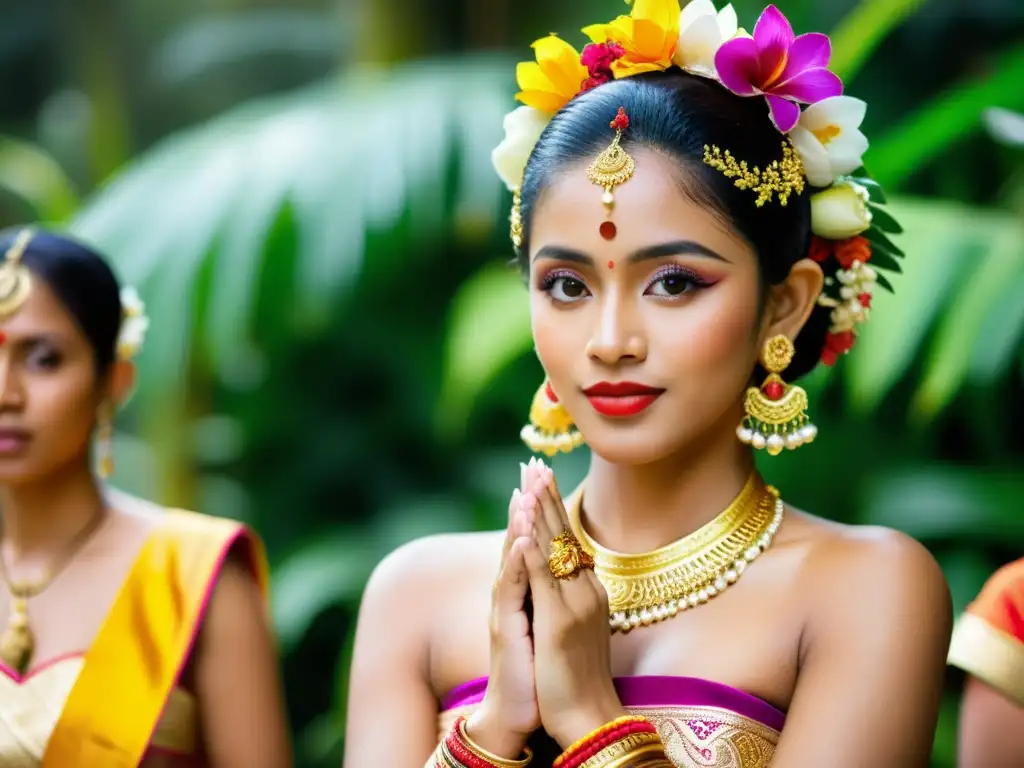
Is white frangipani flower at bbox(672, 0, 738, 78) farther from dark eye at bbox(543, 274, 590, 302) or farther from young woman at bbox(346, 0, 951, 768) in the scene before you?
dark eye at bbox(543, 274, 590, 302)

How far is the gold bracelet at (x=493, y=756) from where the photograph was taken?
1.62 meters

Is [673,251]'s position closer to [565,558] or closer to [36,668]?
[565,558]

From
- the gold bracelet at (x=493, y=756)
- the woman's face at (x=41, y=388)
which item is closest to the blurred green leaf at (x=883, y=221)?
the gold bracelet at (x=493, y=756)

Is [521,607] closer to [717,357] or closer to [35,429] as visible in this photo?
[717,357]

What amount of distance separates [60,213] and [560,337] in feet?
9.02

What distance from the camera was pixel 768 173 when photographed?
171cm

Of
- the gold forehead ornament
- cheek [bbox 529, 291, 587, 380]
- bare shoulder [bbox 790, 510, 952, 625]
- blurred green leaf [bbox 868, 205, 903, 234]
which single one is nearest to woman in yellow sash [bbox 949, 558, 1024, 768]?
bare shoulder [bbox 790, 510, 952, 625]

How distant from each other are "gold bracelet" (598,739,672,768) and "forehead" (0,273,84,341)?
1284 mm

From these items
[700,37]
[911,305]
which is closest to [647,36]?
[700,37]

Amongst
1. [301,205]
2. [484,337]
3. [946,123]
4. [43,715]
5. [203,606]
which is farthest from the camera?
[301,205]

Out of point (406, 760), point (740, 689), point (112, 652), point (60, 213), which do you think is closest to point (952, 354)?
point (740, 689)

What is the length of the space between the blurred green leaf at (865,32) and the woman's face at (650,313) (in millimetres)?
1376

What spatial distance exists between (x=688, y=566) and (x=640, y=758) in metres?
0.30

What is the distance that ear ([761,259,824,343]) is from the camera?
1.77 meters
